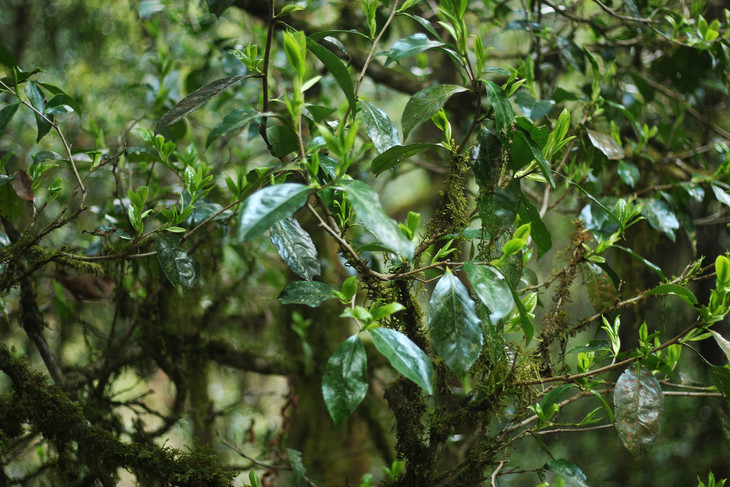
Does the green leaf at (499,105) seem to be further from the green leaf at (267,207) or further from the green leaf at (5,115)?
the green leaf at (5,115)

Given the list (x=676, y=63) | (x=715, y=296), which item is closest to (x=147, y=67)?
(x=676, y=63)

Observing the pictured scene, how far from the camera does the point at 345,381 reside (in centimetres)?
56

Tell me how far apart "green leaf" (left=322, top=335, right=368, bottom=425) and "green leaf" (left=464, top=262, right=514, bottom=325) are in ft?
0.48

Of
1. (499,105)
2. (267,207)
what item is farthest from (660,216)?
(267,207)

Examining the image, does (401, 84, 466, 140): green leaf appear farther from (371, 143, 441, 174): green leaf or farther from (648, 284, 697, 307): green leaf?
(648, 284, 697, 307): green leaf

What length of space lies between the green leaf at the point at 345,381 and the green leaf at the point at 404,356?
0.10 feet

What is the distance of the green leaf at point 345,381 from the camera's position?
55 centimetres

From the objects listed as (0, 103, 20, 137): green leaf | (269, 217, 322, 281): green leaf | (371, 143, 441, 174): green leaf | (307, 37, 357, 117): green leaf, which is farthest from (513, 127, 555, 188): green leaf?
(0, 103, 20, 137): green leaf

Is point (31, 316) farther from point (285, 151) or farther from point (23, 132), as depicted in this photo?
point (23, 132)

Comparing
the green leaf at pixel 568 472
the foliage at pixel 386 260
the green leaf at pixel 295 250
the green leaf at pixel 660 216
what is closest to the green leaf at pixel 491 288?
the foliage at pixel 386 260

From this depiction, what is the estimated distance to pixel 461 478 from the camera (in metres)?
0.77

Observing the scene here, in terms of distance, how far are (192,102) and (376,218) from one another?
35 cm

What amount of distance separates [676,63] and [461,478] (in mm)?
1099

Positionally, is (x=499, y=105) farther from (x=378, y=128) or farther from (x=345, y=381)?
(x=345, y=381)
